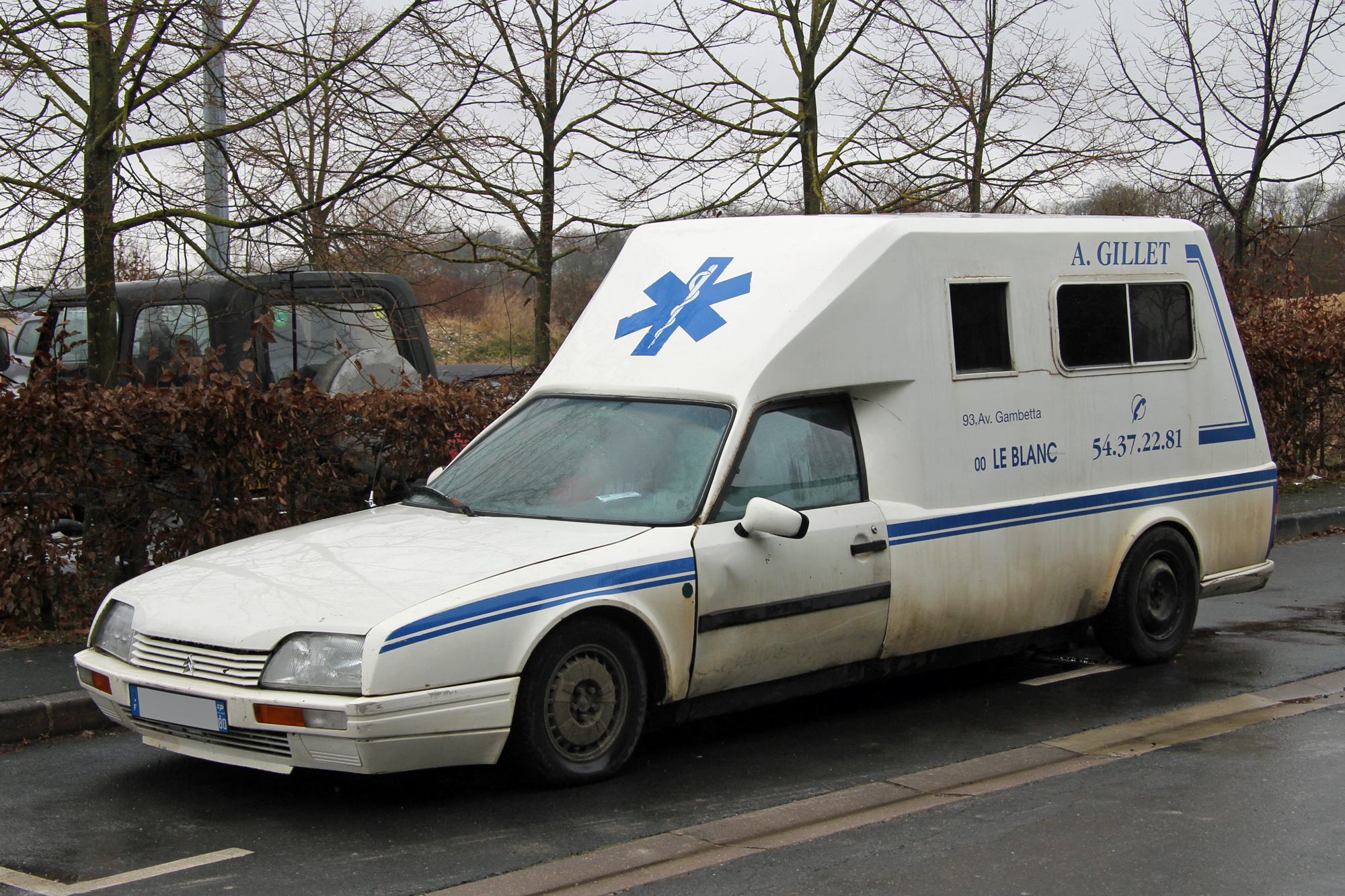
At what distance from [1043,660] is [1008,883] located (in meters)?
3.83

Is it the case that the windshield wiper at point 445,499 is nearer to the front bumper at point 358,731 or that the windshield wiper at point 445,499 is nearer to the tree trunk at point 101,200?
the front bumper at point 358,731

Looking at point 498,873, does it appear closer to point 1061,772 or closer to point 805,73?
point 1061,772

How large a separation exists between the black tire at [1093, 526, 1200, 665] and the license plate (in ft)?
15.4

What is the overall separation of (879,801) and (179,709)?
8.60ft

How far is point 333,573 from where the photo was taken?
529cm

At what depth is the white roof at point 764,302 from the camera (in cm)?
612

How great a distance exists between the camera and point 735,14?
1258 cm

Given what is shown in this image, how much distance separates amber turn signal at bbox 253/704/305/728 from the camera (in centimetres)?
475

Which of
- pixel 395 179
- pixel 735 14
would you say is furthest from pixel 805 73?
pixel 395 179

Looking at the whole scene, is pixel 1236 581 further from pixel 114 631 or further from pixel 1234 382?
pixel 114 631

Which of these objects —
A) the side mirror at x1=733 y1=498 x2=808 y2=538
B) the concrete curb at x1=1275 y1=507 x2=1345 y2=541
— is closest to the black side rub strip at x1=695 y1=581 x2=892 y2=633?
the side mirror at x1=733 y1=498 x2=808 y2=538

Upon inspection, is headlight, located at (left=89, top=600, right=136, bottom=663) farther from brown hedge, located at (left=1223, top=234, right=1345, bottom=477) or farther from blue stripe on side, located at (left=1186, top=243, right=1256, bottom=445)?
brown hedge, located at (left=1223, top=234, right=1345, bottom=477)

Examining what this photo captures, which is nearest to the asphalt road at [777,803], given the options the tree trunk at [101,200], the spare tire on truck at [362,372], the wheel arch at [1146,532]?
the wheel arch at [1146,532]

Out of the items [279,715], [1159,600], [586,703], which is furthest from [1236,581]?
[279,715]
